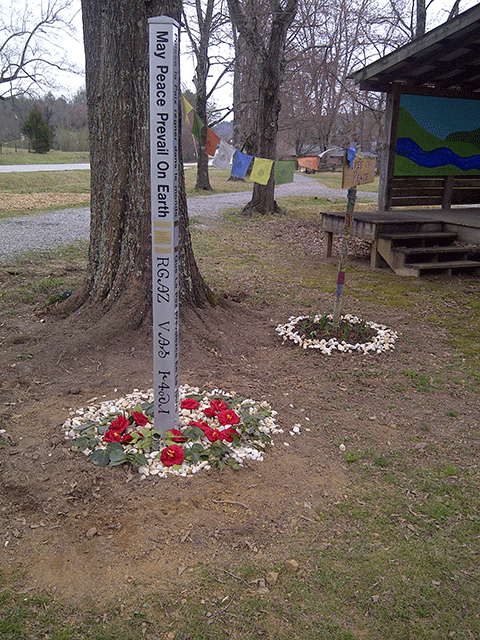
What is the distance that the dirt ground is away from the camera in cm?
228

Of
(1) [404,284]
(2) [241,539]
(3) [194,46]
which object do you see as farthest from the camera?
(3) [194,46]

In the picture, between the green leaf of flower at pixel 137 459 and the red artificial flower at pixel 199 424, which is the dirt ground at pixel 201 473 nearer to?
the green leaf of flower at pixel 137 459

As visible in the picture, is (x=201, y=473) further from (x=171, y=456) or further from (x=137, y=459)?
(x=137, y=459)

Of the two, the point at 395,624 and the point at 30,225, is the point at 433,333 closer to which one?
the point at 395,624

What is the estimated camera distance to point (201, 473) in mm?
2811

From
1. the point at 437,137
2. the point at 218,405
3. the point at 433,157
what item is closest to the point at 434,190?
the point at 433,157

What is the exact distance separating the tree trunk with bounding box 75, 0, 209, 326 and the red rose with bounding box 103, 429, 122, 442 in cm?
154

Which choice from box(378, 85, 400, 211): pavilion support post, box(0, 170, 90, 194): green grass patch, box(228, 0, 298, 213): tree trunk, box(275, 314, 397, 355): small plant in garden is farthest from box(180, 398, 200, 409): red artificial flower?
box(0, 170, 90, 194): green grass patch

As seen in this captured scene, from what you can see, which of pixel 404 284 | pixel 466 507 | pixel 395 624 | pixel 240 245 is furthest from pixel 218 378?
pixel 240 245

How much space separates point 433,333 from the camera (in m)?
5.13

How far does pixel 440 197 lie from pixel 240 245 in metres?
3.90

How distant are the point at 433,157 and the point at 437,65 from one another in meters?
1.66

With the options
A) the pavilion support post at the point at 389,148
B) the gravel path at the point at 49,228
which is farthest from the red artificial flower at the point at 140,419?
the pavilion support post at the point at 389,148

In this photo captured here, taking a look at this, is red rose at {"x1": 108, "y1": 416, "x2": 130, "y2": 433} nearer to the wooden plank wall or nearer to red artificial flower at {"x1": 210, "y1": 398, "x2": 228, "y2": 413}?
red artificial flower at {"x1": 210, "y1": 398, "x2": 228, "y2": 413}
